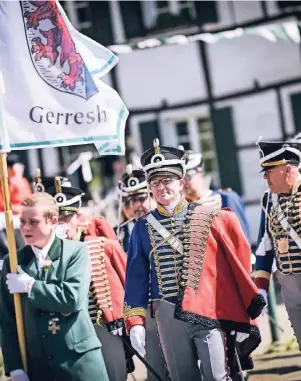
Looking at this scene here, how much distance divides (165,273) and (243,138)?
10.7 meters

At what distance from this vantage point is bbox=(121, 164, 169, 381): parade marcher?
24.1 feet

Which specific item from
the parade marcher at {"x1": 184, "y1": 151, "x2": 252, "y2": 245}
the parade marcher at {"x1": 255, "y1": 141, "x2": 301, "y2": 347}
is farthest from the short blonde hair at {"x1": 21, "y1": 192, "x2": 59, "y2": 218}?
the parade marcher at {"x1": 184, "y1": 151, "x2": 252, "y2": 245}

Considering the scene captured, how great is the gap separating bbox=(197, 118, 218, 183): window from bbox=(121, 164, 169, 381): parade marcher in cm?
820

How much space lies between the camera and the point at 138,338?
6.28 metres

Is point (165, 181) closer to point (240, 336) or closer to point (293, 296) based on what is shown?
point (240, 336)

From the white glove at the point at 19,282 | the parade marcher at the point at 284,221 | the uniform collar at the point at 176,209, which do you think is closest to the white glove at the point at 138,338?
the uniform collar at the point at 176,209

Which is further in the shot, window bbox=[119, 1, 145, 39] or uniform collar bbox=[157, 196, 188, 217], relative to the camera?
window bbox=[119, 1, 145, 39]

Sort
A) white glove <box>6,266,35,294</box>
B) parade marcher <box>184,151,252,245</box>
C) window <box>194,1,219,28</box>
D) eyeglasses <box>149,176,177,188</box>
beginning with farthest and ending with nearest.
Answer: window <box>194,1,219,28</box>
parade marcher <box>184,151,252,245</box>
eyeglasses <box>149,176,177,188</box>
white glove <box>6,266,35,294</box>

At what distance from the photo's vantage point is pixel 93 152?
18125 mm

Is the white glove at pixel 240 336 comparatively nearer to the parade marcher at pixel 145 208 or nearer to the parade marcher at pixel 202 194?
the parade marcher at pixel 145 208

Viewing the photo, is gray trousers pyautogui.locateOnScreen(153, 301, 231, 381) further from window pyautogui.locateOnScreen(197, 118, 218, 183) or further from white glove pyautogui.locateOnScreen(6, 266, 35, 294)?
window pyautogui.locateOnScreen(197, 118, 218, 183)

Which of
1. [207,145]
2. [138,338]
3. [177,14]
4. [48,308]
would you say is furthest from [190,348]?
[177,14]

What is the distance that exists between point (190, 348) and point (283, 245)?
132 cm

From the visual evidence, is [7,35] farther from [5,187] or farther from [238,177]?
[238,177]
